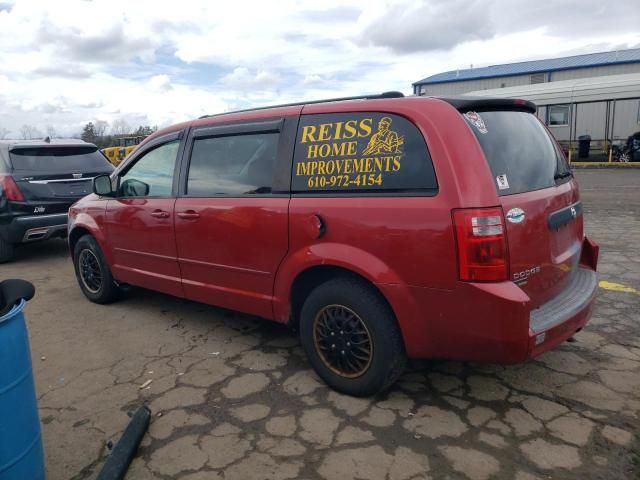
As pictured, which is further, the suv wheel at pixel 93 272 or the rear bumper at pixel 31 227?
the rear bumper at pixel 31 227

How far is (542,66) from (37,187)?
4358 cm

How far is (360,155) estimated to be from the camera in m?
2.94

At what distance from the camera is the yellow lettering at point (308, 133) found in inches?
125

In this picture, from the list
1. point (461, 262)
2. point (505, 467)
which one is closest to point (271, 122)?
point (461, 262)

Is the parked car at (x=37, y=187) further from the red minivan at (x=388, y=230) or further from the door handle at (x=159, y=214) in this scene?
the red minivan at (x=388, y=230)

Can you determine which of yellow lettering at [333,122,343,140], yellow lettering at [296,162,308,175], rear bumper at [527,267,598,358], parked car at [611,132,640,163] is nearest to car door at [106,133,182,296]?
yellow lettering at [296,162,308,175]

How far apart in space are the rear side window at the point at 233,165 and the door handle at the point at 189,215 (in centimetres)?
15

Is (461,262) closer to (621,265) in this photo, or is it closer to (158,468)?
(158,468)

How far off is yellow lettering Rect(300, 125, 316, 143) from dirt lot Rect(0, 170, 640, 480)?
1554 mm

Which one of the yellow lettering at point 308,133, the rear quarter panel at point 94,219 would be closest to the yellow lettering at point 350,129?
the yellow lettering at point 308,133

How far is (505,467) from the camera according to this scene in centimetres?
243

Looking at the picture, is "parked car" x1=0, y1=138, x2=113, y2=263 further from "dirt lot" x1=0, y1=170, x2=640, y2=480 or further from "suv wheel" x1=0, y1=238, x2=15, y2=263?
"dirt lot" x1=0, y1=170, x2=640, y2=480

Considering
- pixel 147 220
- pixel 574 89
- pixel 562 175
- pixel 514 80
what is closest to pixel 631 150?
pixel 574 89

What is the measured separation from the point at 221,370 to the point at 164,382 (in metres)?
0.38
